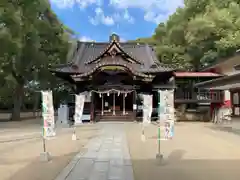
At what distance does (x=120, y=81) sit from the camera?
26922 millimetres

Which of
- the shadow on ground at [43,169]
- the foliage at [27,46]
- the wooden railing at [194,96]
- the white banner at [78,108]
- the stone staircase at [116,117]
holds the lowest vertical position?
the shadow on ground at [43,169]

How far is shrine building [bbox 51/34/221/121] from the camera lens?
25.6 meters

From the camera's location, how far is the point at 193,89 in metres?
27.8

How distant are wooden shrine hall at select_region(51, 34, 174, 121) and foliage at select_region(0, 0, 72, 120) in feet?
6.61

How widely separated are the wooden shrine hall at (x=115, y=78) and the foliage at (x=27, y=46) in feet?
6.61

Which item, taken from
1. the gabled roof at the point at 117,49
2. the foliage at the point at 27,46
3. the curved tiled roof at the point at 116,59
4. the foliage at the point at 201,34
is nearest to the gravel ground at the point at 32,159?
the foliage at the point at 27,46

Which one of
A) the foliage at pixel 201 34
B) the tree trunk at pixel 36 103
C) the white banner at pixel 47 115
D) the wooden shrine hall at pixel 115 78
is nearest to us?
the white banner at pixel 47 115

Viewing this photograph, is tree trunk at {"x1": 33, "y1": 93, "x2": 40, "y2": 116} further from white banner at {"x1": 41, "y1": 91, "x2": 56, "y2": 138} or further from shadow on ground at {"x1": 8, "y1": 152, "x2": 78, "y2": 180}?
shadow on ground at {"x1": 8, "y1": 152, "x2": 78, "y2": 180}

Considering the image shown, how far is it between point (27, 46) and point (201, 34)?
1541 cm

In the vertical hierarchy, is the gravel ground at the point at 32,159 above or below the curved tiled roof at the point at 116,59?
below

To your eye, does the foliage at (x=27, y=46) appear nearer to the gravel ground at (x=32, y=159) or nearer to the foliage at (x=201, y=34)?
the gravel ground at (x=32, y=159)

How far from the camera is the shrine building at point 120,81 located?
25562 mm

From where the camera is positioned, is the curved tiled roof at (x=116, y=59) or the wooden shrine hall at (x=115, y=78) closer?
the wooden shrine hall at (x=115, y=78)

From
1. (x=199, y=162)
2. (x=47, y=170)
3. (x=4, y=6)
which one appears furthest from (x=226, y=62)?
(x=47, y=170)
